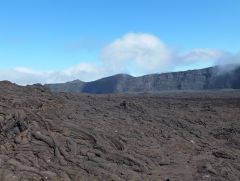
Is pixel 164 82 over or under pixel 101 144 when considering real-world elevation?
→ over

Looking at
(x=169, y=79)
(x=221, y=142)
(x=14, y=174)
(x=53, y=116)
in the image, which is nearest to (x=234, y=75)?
(x=169, y=79)

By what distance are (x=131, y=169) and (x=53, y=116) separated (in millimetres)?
5155

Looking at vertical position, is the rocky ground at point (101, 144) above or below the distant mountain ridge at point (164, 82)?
below

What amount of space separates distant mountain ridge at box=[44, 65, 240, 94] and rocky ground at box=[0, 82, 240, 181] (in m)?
50.0

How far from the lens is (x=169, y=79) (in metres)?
83.8

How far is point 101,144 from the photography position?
63.4ft

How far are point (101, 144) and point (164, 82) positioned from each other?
64948mm

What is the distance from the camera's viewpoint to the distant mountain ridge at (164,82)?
7631cm

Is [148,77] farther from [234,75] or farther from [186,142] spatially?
[186,142]

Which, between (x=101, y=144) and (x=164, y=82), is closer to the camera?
(x=101, y=144)

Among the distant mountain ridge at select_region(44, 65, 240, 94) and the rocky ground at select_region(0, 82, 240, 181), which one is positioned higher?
the distant mountain ridge at select_region(44, 65, 240, 94)

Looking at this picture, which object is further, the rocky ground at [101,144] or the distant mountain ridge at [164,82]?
the distant mountain ridge at [164,82]

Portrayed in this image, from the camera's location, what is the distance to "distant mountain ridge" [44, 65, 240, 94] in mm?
76312

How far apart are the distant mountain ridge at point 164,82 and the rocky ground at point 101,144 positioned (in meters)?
50.0
